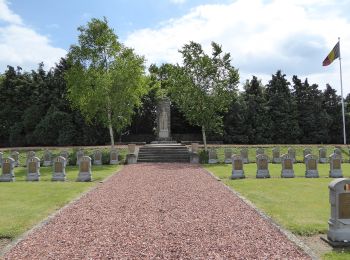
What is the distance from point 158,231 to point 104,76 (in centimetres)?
2170

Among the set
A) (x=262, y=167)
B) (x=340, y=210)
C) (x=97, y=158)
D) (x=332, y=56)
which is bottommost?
(x=340, y=210)

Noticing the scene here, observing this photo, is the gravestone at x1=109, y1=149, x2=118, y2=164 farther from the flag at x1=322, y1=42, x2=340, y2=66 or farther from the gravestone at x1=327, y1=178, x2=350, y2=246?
the flag at x1=322, y1=42, x2=340, y2=66

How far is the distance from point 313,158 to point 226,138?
2637cm

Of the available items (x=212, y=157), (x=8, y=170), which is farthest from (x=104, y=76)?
(x=8, y=170)

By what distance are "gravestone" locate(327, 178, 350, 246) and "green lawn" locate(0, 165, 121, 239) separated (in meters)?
6.09

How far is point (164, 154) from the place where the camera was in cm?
2920

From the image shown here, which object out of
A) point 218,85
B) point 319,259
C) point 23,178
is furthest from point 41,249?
point 218,85

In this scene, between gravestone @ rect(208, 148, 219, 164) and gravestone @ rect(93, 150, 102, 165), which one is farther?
gravestone @ rect(208, 148, 219, 164)

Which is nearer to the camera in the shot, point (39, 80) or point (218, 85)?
point (218, 85)

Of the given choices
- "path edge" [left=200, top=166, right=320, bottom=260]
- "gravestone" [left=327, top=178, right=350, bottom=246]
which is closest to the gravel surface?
"path edge" [left=200, top=166, right=320, bottom=260]

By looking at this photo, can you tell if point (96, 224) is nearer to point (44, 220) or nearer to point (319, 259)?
point (44, 220)

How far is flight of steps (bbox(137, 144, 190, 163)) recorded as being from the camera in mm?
28312

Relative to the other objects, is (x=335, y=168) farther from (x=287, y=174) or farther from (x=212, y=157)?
(x=212, y=157)

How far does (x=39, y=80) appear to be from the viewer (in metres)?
47.4
